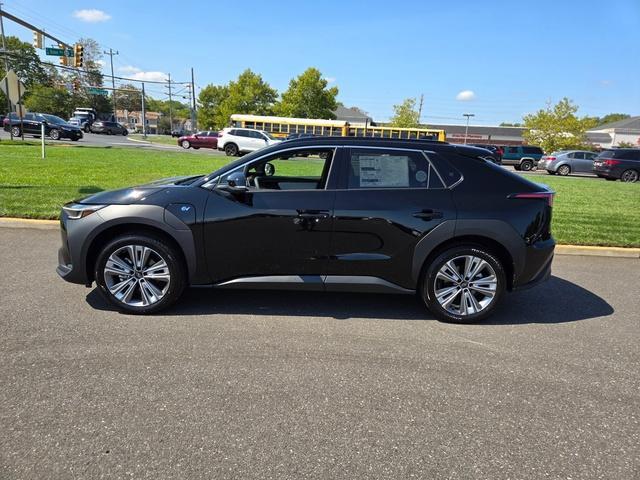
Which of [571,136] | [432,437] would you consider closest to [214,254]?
[432,437]

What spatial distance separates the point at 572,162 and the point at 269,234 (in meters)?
28.8

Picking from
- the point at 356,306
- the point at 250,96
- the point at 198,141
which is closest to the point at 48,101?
the point at 250,96

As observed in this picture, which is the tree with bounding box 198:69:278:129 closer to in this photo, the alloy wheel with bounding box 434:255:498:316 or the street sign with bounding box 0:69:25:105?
the street sign with bounding box 0:69:25:105

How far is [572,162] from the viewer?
2758cm

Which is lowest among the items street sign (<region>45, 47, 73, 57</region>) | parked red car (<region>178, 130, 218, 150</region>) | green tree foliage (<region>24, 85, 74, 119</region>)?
parked red car (<region>178, 130, 218, 150</region>)

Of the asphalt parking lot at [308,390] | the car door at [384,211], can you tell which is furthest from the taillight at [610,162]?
the car door at [384,211]

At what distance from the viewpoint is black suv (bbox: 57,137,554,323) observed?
404cm

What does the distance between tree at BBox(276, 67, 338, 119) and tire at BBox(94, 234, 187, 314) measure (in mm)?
49270

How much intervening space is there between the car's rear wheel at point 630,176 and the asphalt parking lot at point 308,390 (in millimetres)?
22194

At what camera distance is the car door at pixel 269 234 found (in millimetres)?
4035

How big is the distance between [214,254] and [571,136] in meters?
56.0

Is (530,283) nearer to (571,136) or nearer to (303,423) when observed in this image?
(303,423)

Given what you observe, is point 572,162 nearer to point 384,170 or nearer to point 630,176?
point 630,176

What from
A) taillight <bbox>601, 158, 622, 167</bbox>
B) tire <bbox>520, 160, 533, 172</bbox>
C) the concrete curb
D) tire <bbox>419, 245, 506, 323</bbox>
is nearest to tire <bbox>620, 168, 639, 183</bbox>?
taillight <bbox>601, 158, 622, 167</bbox>
